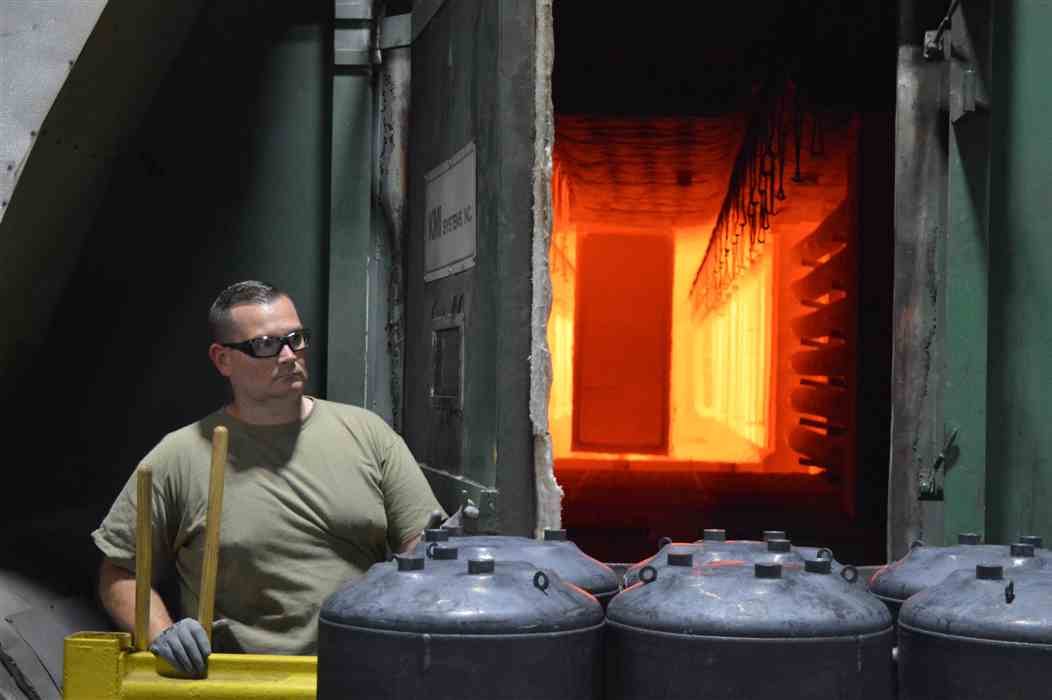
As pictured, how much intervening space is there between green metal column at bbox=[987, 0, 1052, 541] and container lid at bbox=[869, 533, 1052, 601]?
2.22 m

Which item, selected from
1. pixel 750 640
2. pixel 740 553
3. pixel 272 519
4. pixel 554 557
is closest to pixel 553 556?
pixel 554 557

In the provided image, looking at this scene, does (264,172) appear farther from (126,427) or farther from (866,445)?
(866,445)

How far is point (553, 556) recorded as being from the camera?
340cm

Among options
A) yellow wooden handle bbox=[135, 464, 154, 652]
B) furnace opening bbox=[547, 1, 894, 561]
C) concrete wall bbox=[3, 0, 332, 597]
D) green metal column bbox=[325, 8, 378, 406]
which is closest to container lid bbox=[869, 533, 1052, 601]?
yellow wooden handle bbox=[135, 464, 154, 652]

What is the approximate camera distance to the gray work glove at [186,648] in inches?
124

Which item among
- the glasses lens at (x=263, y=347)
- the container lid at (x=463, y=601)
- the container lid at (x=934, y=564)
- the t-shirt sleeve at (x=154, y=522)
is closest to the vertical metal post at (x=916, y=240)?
the container lid at (x=934, y=564)

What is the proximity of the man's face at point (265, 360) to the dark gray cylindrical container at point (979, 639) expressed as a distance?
203 cm

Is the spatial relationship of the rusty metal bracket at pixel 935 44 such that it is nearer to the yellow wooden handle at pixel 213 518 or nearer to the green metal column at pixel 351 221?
the green metal column at pixel 351 221

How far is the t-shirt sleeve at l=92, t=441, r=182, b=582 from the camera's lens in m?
4.15

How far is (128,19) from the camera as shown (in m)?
5.81

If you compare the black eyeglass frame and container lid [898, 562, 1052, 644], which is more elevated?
the black eyeglass frame

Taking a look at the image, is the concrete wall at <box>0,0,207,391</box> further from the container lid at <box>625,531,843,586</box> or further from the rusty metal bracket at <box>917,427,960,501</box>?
the rusty metal bracket at <box>917,427,960,501</box>

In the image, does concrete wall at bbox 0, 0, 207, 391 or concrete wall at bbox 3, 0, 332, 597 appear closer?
concrete wall at bbox 0, 0, 207, 391

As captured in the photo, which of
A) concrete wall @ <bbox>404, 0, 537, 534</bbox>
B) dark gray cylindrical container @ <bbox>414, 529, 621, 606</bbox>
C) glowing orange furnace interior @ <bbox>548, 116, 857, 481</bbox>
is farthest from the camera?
glowing orange furnace interior @ <bbox>548, 116, 857, 481</bbox>
